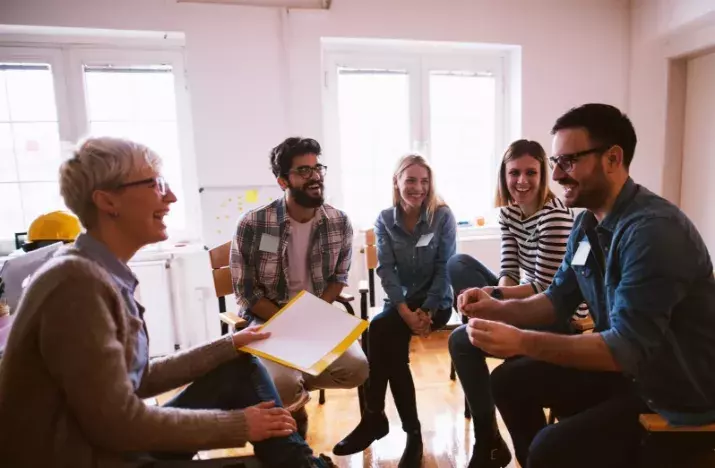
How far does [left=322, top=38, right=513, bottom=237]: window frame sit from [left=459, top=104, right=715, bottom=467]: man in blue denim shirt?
1.93m

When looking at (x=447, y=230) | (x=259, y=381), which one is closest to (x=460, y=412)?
(x=447, y=230)

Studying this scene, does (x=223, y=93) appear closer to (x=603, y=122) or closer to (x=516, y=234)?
(x=516, y=234)

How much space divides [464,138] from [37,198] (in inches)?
118

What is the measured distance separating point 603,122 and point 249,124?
2.22 meters

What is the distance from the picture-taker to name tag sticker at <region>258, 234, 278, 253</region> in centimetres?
196

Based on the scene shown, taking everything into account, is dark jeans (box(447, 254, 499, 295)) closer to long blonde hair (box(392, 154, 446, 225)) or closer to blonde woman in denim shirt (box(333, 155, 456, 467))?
blonde woman in denim shirt (box(333, 155, 456, 467))

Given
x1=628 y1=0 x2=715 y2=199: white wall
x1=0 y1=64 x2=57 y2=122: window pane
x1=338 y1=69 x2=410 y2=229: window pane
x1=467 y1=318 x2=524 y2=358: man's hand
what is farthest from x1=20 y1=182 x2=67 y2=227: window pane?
x1=628 y1=0 x2=715 y2=199: white wall

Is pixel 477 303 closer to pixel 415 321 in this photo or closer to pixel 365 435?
pixel 415 321

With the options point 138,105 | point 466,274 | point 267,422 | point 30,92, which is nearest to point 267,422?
point 267,422

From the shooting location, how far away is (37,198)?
2902 mm

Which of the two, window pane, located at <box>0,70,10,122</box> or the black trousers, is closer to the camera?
the black trousers

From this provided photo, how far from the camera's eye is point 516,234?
1995 mm

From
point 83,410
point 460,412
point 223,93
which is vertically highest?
point 223,93

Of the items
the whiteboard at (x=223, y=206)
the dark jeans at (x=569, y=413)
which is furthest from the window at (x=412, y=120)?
the dark jeans at (x=569, y=413)
